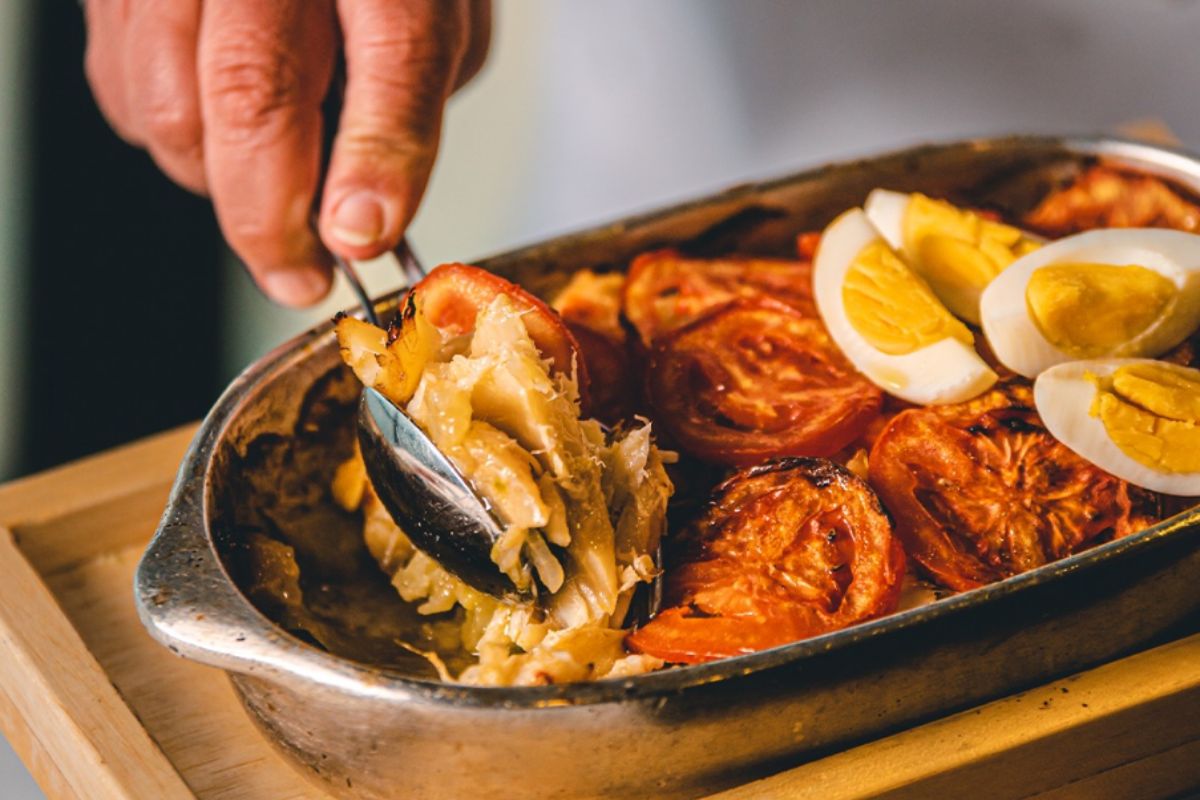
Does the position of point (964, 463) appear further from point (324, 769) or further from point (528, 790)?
point (324, 769)

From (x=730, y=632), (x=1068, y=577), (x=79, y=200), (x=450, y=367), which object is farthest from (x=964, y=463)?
(x=79, y=200)

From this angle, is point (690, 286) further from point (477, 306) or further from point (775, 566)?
point (775, 566)

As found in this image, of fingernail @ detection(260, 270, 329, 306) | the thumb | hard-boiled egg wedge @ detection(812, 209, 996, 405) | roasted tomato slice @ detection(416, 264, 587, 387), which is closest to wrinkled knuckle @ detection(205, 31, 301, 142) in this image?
the thumb

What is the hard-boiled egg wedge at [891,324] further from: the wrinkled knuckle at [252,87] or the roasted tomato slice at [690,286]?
the wrinkled knuckle at [252,87]

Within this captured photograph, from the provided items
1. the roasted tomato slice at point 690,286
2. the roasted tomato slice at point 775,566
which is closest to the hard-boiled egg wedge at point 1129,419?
the roasted tomato slice at point 775,566

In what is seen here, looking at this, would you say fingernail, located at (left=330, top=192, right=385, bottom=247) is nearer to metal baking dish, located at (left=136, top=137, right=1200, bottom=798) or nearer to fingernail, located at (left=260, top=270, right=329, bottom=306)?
fingernail, located at (left=260, top=270, right=329, bottom=306)
